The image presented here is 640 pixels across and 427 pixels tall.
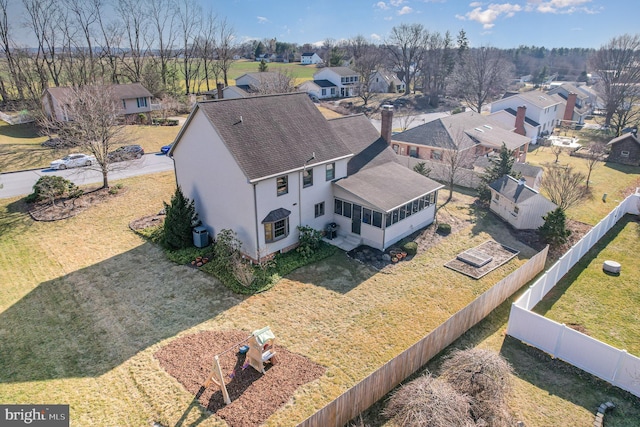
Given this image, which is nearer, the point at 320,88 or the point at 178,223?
the point at 178,223

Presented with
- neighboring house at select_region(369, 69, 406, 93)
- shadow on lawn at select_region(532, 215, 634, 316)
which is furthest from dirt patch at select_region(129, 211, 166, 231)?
neighboring house at select_region(369, 69, 406, 93)

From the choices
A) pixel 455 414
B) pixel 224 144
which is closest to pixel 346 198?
pixel 224 144

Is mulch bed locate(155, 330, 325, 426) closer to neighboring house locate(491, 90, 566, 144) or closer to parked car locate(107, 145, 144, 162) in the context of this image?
parked car locate(107, 145, 144, 162)

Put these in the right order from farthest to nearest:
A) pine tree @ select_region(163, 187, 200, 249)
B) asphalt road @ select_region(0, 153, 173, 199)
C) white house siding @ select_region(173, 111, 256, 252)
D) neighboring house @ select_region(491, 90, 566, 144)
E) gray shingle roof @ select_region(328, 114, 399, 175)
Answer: neighboring house @ select_region(491, 90, 566, 144)
asphalt road @ select_region(0, 153, 173, 199)
gray shingle roof @ select_region(328, 114, 399, 175)
pine tree @ select_region(163, 187, 200, 249)
white house siding @ select_region(173, 111, 256, 252)

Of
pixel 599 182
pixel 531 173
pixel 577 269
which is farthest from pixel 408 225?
pixel 599 182

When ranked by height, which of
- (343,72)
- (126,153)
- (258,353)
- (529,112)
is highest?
(343,72)

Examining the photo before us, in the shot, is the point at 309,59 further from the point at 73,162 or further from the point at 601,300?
the point at 601,300

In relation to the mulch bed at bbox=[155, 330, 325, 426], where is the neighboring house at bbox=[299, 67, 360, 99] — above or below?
above
